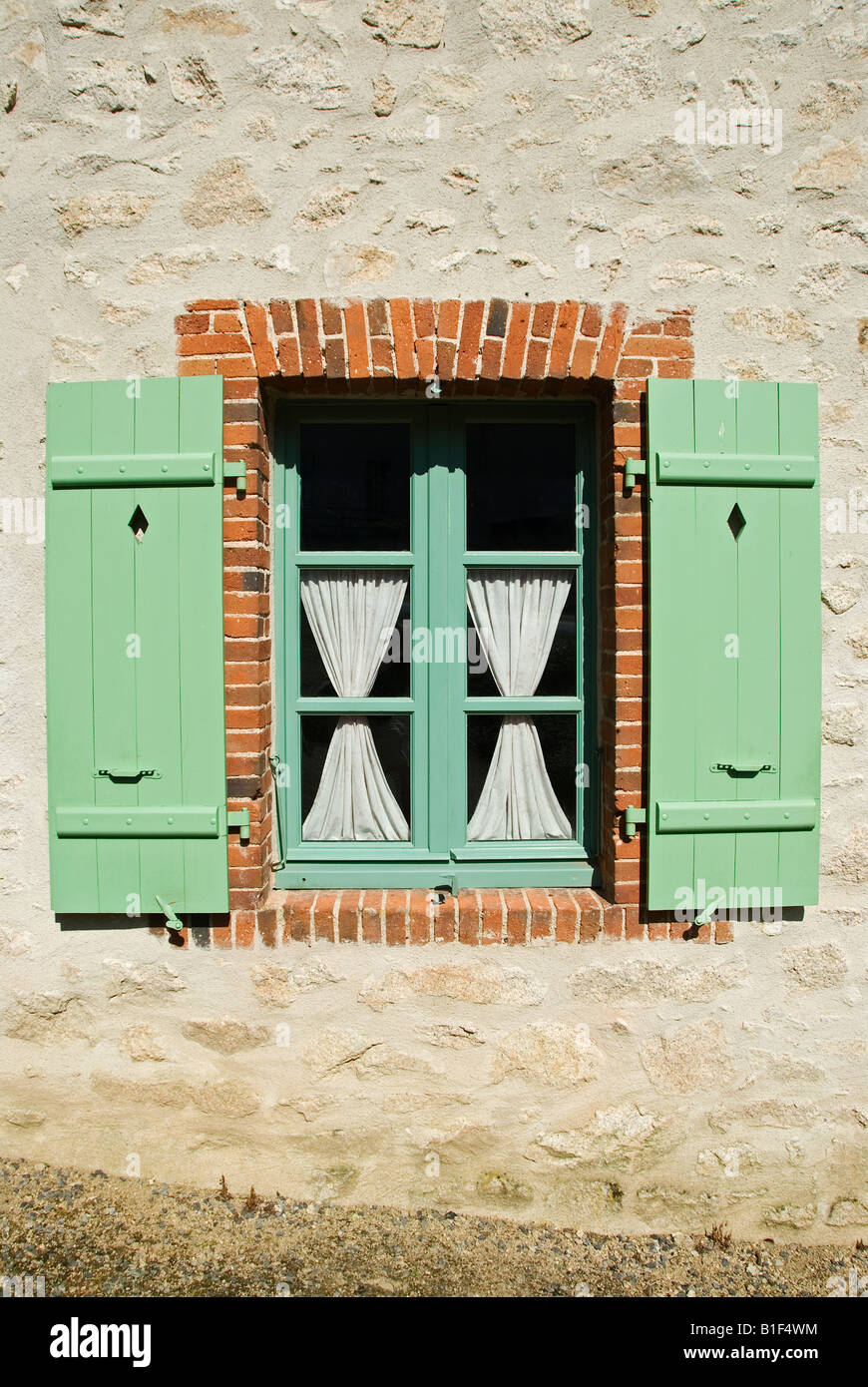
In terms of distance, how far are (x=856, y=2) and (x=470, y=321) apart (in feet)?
4.99

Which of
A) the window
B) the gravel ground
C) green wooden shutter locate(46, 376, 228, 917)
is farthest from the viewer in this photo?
the window

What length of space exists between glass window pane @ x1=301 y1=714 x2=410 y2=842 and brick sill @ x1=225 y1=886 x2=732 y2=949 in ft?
0.88

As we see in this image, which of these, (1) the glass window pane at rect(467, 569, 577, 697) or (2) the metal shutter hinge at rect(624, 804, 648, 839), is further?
(1) the glass window pane at rect(467, 569, 577, 697)

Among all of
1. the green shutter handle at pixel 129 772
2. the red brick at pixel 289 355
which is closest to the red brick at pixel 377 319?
the red brick at pixel 289 355

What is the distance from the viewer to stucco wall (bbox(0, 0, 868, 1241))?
2715mm

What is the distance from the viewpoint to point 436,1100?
280 cm

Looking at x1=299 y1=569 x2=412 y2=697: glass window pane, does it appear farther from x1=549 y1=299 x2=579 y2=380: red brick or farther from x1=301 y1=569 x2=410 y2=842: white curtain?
x1=549 y1=299 x2=579 y2=380: red brick

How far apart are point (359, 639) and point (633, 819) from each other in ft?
3.39

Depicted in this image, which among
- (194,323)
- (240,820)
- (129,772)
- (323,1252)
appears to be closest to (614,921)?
(240,820)

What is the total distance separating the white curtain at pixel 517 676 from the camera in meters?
2.92

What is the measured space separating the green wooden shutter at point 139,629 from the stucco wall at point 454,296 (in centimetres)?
17

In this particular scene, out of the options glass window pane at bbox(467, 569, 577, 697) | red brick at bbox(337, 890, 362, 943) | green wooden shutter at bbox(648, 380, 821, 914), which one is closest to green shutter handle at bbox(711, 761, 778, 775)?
green wooden shutter at bbox(648, 380, 821, 914)

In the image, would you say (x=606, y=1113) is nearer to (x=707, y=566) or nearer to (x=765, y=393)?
(x=707, y=566)

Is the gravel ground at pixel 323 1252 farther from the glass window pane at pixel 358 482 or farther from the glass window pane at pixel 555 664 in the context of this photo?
the glass window pane at pixel 358 482
